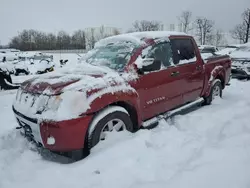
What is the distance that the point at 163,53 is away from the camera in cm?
430

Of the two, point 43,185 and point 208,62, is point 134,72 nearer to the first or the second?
point 43,185

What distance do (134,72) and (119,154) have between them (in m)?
1.26

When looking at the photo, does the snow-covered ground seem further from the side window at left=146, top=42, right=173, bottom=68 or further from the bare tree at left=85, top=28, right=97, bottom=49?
the bare tree at left=85, top=28, right=97, bottom=49

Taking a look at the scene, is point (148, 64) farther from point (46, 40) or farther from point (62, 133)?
point (46, 40)

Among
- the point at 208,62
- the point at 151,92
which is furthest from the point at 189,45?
the point at 151,92

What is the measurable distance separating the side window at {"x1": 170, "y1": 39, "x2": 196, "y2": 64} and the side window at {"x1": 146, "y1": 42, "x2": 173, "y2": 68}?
14 centimetres

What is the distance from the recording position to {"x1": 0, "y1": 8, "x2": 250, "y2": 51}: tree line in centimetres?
6494

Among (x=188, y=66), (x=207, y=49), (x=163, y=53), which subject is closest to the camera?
(x=163, y=53)

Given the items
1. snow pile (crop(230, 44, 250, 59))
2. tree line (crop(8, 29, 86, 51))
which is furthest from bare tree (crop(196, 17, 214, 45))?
snow pile (crop(230, 44, 250, 59))

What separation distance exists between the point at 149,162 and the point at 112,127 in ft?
2.36

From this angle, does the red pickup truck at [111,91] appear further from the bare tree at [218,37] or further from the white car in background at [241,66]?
the bare tree at [218,37]

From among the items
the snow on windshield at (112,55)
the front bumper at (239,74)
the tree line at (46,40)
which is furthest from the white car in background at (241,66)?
the tree line at (46,40)

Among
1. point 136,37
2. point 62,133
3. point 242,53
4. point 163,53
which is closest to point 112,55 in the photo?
point 136,37

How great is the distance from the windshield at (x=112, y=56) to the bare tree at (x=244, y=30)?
163ft
